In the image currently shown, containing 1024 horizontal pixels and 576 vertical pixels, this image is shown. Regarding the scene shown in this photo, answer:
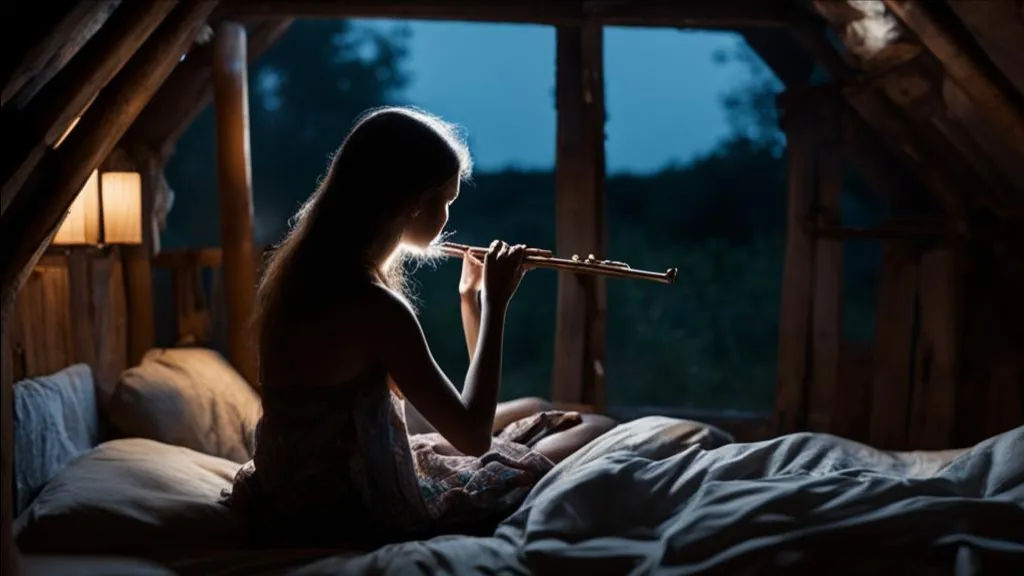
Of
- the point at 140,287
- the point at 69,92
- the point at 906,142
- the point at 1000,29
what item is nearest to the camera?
the point at 69,92

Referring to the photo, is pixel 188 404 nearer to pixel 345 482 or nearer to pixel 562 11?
pixel 345 482

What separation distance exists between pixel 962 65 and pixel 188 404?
8.96ft

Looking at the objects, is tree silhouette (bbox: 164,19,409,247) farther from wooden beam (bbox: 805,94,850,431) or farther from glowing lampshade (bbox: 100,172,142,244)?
wooden beam (bbox: 805,94,850,431)

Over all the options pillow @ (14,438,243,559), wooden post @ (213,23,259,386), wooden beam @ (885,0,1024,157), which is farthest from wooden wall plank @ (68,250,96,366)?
wooden beam @ (885,0,1024,157)

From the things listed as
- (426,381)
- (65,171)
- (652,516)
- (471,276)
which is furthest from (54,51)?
(652,516)

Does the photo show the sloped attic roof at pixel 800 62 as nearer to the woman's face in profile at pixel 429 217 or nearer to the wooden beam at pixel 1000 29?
the wooden beam at pixel 1000 29

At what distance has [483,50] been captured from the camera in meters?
49.4

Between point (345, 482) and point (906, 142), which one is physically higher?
point (906, 142)

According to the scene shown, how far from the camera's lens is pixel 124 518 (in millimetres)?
2139

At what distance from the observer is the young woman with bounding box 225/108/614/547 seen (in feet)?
6.54

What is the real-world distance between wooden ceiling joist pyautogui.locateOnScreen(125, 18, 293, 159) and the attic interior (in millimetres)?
13

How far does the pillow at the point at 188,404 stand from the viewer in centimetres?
318

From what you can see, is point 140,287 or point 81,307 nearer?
point 81,307

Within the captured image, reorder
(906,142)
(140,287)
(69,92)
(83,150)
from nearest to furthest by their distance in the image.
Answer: (69,92)
(83,150)
(140,287)
(906,142)
